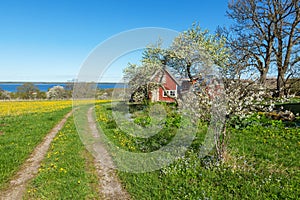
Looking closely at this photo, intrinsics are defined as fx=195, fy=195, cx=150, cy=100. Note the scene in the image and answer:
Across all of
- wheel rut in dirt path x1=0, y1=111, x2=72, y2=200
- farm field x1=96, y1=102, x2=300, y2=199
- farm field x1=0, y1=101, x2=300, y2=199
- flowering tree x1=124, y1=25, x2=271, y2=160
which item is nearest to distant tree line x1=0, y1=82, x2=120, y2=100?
flowering tree x1=124, y1=25, x2=271, y2=160

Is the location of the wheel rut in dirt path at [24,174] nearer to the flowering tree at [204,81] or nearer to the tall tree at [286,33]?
the flowering tree at [204,81]

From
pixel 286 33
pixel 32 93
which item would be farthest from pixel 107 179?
pixel 32 93

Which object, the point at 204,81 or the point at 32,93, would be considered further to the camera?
the point at 32,93

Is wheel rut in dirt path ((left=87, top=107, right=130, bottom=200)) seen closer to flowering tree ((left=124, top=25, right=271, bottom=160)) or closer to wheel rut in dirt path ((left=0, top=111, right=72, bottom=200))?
wheel rut in dirt path ((left=0, top=111, right=72, bottom=200))

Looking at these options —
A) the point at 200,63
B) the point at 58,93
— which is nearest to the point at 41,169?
the point at 200,63

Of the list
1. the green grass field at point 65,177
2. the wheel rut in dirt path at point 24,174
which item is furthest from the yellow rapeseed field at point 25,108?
the green grass field at point 65,177

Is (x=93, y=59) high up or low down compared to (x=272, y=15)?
down

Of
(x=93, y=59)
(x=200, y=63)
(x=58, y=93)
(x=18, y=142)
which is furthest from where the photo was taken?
(x=58, y=93)

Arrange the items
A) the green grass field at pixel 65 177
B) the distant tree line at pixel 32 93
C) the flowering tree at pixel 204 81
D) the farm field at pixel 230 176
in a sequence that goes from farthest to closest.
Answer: the distant tree line at pixel 32 93 < the flowering tree at pixel 204 81 < the green grass field at pixel 65 177 < the farm field at pixel 230 176

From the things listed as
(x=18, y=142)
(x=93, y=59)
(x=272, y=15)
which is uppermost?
(x=272, y=15)

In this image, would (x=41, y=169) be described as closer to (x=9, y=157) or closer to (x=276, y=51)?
(x=9, y=157)

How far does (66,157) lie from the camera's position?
246 inches

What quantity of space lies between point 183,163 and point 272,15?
1930 cm

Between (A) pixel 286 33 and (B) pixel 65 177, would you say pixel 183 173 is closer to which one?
(B) pixel 65 177
